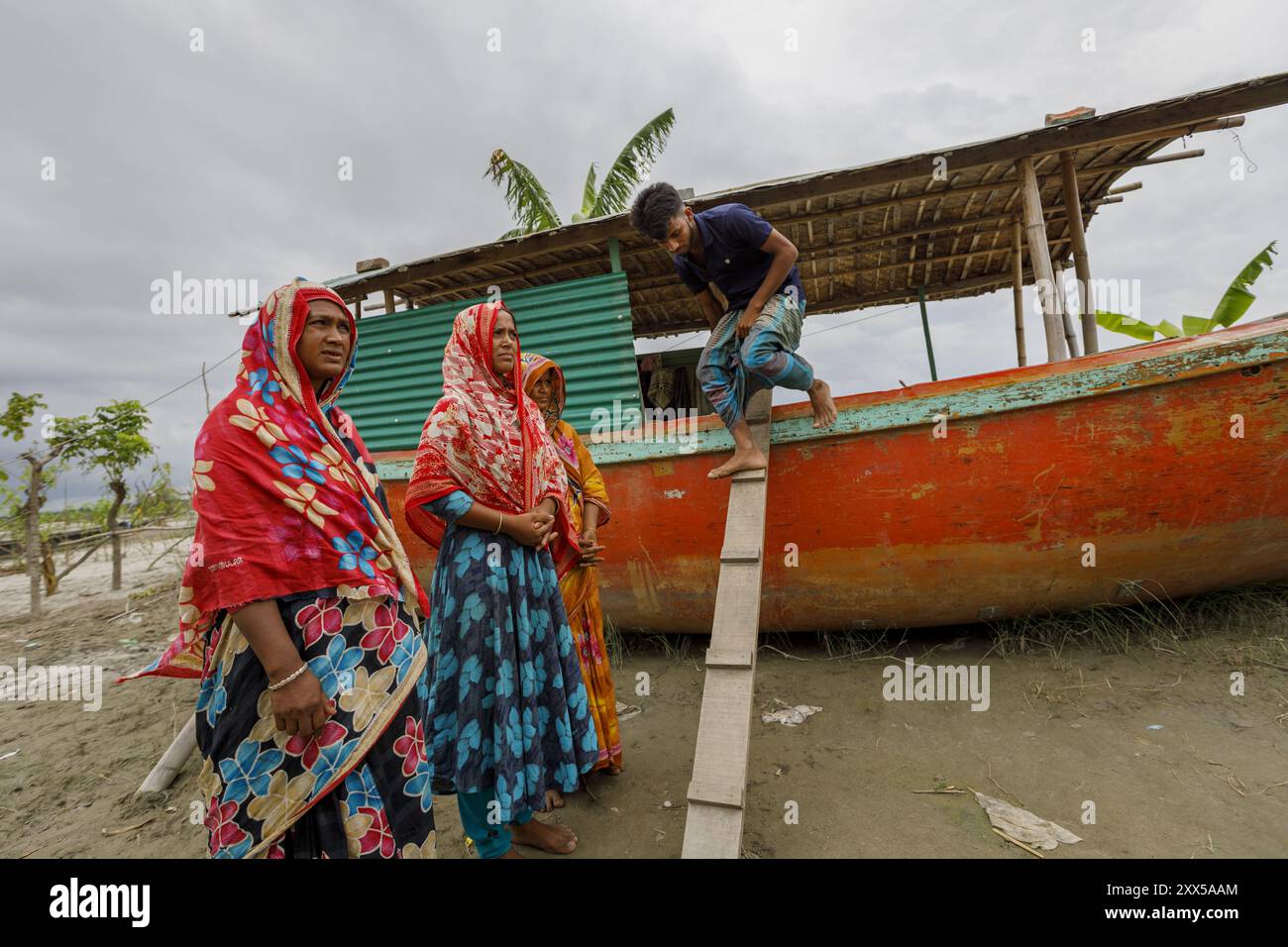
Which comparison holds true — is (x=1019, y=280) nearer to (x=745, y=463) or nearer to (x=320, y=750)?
(x=745, y=463)

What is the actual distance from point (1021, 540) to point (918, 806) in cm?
147

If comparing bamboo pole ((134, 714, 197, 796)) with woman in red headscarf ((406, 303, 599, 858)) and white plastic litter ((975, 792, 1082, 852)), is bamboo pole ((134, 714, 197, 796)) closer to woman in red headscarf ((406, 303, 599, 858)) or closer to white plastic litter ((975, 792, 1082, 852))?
woman in red headscarf ((406, 303, 599, 858))

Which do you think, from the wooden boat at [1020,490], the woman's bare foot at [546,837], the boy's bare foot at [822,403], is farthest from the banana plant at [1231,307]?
the woman's bare foot at [546,837]

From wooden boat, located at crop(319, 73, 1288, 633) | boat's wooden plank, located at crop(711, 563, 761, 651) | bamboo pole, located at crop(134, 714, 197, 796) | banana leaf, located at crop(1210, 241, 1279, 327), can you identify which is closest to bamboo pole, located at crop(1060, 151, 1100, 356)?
wooden boat, located at crop(319, 73, 1288, 633)

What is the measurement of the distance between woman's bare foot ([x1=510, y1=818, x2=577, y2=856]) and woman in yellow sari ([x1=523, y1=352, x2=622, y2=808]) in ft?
0.67

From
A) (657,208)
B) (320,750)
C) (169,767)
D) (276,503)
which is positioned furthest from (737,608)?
(169,767)

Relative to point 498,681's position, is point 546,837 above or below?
below

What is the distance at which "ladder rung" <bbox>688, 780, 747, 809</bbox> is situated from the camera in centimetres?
160

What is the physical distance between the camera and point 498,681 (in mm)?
1907

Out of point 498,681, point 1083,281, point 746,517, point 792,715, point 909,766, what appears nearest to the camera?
point 498,681

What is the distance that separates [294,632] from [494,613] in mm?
678
